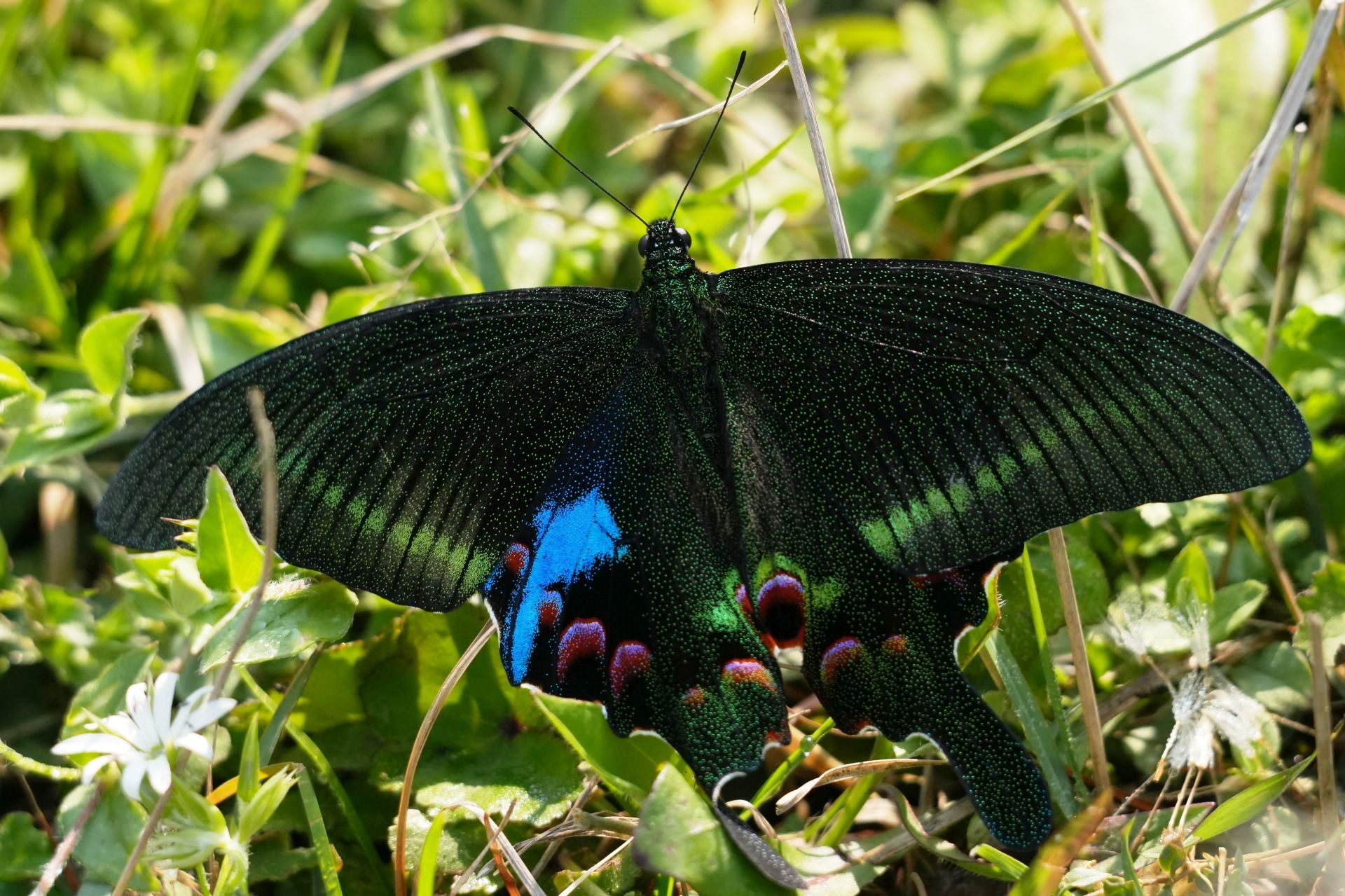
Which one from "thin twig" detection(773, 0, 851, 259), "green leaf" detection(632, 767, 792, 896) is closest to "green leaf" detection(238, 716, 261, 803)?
"green leaf" detection(632, 767, 792, 896)

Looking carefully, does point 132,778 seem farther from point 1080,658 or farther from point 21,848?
point 1080,658

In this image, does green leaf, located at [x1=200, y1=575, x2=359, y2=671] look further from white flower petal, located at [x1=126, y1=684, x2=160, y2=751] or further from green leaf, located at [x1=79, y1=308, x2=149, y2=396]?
green leaf, located at [x1=79, y1=308, x2=149, y2=396]

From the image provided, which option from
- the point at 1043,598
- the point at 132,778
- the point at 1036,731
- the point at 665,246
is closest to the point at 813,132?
the point at 665,246

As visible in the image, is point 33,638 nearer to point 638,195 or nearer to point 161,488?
point 161,488

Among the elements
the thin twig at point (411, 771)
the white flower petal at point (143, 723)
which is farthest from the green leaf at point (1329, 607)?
the white flower petal at point (143, 723)

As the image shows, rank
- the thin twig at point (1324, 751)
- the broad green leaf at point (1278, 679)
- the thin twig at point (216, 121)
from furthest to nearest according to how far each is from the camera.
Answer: the thin twig at point (216, 121) < the broad green leaf at point (1278, 679) < the thin twig at point (1324, 751)

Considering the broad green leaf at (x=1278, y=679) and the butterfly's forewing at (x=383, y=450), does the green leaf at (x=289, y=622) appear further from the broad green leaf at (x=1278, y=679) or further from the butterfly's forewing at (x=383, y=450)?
the broad green leaf at (x=1278, y=679)
